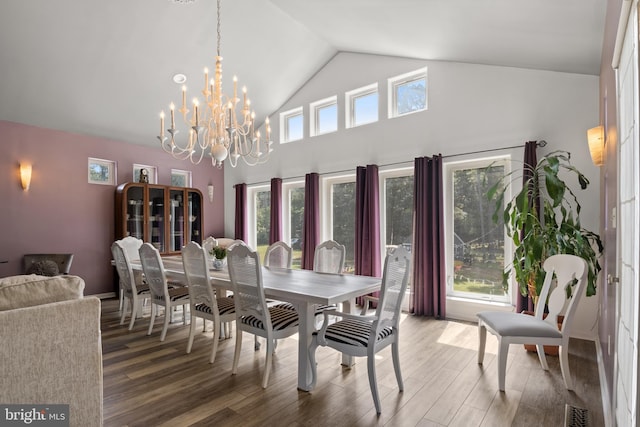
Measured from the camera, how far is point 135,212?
216 inches

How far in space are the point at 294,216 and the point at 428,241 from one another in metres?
2.51

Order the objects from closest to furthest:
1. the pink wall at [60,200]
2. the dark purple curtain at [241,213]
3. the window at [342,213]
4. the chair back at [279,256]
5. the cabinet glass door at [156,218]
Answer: the chair back at [279,256]
the pink wall at [60,200]
the window at [342,213]
the cabinet glass door at [156,218]
the dark purple curtain at [241,213]

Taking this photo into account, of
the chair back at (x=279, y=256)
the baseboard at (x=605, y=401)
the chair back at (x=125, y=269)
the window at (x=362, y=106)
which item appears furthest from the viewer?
the window at (x=362, y=106)

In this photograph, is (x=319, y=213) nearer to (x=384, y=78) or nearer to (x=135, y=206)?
(x=384, y=78)

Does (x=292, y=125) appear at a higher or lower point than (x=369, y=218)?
higher

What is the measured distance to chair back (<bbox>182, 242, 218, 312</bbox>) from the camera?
2.92 meters

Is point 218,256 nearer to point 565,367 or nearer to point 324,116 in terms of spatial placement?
point 324,116

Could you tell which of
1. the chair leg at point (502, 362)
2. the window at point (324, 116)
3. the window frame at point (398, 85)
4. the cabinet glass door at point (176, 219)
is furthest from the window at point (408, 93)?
the cabinet glass door at point (176, 219)

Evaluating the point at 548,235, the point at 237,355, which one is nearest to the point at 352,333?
the point at 237,355

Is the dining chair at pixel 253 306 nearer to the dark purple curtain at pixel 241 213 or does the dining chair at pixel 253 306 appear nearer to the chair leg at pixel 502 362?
the chair leg at pixel 502 362

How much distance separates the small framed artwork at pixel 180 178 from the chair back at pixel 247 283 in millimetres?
4334

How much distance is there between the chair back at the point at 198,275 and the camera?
2.92 metres

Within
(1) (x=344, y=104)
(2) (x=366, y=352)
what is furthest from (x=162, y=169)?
(2) (x=366, y=352)

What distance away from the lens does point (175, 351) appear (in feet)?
10.3
